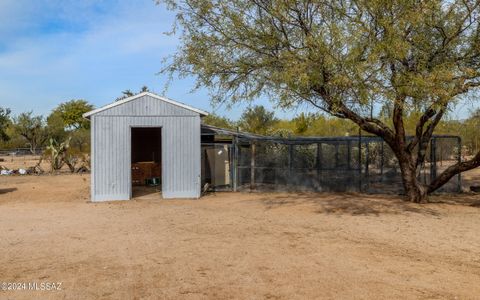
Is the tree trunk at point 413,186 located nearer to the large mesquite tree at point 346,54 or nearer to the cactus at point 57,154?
the large mesquite tree at point 346,54

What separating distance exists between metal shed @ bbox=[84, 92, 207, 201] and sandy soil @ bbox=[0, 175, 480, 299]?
159cm

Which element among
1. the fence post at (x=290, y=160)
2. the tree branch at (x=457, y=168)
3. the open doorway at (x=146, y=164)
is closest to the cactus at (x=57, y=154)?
the open doorway at (x=146, y=164)

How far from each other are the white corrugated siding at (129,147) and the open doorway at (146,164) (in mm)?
1383

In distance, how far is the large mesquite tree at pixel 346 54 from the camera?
11.6m

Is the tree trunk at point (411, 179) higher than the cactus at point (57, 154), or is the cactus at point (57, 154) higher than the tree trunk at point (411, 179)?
the cactus at point (57, 154)

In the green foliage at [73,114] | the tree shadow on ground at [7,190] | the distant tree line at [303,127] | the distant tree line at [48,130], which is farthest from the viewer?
the green foliage at [73,114]

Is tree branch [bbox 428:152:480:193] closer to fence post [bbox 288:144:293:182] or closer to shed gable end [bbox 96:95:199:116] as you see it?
fence post [bbox 288:144:293:182]

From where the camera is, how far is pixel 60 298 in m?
5.93

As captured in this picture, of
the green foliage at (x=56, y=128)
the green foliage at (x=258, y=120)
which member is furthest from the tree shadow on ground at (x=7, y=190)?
the green foliage at (x=56, y=128)

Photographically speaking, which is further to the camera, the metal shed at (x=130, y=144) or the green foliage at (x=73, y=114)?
the green foliage at (x=73, y=114)

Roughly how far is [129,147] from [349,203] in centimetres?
793

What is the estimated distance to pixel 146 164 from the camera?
2384 cm

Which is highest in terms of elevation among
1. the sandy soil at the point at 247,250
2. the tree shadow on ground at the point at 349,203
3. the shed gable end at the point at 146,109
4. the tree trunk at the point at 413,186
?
the shed gable end at the point at 146,109

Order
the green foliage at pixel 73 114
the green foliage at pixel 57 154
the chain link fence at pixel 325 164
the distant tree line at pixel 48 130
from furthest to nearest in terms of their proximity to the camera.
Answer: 1. the green foliage at pixel 73 114
2. the distant tree line at pixel 48 130
3. the green foliage at pixel 57 154
4. the chain link fence at pixel 325 164
